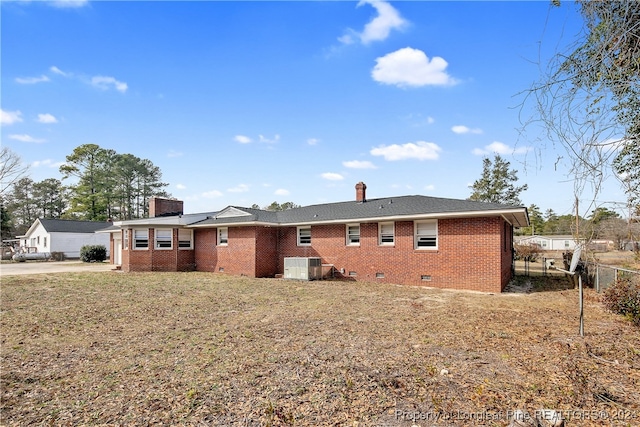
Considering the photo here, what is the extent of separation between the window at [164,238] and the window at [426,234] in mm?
15000

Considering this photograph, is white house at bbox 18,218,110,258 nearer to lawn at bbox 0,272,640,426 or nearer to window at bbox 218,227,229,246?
window at bbox 218,227,229,246

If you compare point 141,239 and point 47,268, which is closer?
point 141,239

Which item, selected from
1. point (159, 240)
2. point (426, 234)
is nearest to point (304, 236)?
point (426, 234)

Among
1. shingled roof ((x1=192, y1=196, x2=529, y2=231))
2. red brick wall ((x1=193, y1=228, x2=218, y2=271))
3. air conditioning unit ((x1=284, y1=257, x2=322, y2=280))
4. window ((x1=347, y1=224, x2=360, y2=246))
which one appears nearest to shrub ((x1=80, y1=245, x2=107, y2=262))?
red brick wall ((x1=193, y1=228, x2=218, y2=271))

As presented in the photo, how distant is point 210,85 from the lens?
13742 mm

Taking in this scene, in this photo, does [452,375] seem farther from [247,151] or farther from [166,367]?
[247,151]

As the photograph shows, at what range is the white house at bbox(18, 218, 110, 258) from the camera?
33.4m

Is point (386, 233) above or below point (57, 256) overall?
above

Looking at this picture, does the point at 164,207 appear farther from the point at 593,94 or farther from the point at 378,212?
the point at 593,94

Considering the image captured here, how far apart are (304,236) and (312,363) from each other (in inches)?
517

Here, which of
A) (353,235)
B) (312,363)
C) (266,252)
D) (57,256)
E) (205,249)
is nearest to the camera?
(312,363)

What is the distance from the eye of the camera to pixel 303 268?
16.3 meters

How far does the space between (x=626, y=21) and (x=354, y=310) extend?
8.00 metres

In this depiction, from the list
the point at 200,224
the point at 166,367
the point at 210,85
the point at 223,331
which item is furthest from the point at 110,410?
the point at 200,224
